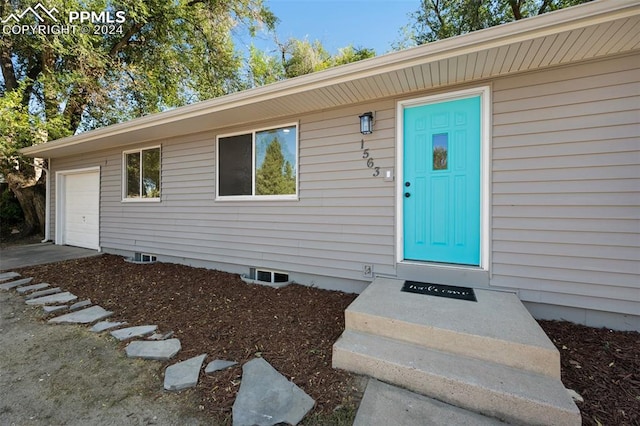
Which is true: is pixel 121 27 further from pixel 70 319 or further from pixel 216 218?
pixel 70 319

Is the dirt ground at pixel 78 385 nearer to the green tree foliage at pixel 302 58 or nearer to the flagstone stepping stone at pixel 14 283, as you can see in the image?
the flagstone stepping stone at pixel 14 283

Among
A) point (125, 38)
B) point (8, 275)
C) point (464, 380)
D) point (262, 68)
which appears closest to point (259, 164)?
point (464, 380)

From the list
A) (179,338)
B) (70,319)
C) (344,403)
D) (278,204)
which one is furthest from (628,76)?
(70,319)

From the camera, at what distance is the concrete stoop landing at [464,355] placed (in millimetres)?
1620

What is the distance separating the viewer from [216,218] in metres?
4.91

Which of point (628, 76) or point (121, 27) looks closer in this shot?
point (628, 76)

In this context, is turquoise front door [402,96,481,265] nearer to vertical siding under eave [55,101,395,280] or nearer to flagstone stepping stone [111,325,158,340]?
vertical siding under eave [55,101,395,280]

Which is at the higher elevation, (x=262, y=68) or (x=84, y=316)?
(x=262, y=68)

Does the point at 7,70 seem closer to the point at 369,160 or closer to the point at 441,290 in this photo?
the point at 369,160

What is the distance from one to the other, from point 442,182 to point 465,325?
165cm

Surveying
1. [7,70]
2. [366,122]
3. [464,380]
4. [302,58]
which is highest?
[302,58]

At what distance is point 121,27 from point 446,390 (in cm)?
1073

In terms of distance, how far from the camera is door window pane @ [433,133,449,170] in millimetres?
3172

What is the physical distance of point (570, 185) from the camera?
2.63 m
